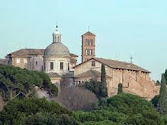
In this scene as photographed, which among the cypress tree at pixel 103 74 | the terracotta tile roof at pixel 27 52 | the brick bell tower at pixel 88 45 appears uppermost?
the brick bell tower at pixel 88 45

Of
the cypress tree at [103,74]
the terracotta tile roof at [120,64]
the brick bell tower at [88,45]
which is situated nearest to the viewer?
the cypress tree at [103,74]

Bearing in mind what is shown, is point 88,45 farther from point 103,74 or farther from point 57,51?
point 103,74

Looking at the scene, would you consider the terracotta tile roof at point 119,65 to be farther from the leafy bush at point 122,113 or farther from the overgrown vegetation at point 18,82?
the leafy bush at point 122,113

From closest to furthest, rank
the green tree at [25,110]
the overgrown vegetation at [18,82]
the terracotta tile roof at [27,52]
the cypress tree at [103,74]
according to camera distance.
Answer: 1. the green tree at [25,110]
2. the overgrown vegetation at [18,82]
3. the cypress tree at [103,74]
4. the terracotta tile roof at [27,52]

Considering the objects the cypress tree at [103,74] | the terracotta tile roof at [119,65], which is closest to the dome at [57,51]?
the terracotta tile roof at [119,65]

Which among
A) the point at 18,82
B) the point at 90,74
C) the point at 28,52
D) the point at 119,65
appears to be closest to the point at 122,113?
the point at 18,82

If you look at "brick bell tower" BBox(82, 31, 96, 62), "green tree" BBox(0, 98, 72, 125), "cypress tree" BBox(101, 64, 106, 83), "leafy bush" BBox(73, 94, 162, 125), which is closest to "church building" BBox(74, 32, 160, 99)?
"cypress tree" BBox(101, 64, 106, 83)

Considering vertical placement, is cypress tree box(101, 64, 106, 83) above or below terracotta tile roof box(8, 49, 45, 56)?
below

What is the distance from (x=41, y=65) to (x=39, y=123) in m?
49.4

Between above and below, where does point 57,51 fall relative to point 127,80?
above

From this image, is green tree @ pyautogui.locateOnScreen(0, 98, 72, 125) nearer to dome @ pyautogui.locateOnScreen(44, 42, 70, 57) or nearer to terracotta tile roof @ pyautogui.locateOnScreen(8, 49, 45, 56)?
dome @ pyautogui.locateOnScreen(44, 42, 70, 57)

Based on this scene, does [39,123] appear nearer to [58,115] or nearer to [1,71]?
[58,115]

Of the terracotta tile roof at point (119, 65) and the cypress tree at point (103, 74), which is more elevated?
the terracotta tile roof at point (119, 65)

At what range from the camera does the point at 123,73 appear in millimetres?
79125
